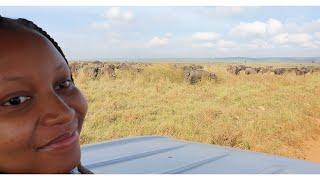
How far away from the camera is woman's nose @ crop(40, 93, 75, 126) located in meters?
0.72

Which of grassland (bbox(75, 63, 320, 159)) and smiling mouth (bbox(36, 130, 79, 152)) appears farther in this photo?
grassland (bbox(75, 63, 320, 159))

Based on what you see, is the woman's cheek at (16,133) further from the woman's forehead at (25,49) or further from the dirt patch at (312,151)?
→ the dirt patch at (312,151)

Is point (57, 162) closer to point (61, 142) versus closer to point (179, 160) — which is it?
point (61, 142)

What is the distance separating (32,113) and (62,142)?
0.07m

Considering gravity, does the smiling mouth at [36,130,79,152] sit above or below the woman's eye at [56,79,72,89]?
below

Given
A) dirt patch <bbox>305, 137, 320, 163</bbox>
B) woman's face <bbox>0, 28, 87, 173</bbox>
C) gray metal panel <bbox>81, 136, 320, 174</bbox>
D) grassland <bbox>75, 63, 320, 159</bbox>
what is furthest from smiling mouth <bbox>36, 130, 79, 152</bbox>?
dirt patch <bbox>305, 137, 320, 163</bbox>

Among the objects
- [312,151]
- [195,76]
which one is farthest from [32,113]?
[195,76]

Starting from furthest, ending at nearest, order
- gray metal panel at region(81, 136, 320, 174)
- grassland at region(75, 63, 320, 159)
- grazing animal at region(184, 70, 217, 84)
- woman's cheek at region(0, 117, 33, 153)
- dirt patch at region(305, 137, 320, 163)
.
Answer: grazing animal at region(184, 70, 217, 84), grassland at region(75, 63, 320, 159), dirt patch at region(305, 137, 320, 163), gray metal panel at region(81, 136, 320, 174), woman's cheek at region(0, 117, 33, 153)

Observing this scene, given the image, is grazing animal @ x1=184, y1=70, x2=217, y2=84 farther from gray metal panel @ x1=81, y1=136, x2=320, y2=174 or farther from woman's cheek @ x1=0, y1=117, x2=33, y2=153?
woman's cheek @ x1=0, y1=117, x2=33, y2=153

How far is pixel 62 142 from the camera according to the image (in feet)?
2.47

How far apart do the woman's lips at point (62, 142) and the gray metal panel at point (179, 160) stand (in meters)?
0.57

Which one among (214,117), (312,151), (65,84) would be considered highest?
(65,84)

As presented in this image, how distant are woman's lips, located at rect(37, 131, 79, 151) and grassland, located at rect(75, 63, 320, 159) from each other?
522 centimetres
